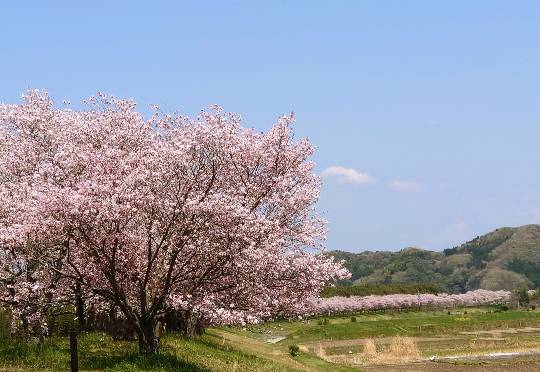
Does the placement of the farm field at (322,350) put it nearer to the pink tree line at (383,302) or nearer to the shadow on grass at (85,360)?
the shadow on grass at (85,360)

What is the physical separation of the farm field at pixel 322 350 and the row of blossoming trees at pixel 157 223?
1.86 metres

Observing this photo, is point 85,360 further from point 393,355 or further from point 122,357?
point 393,355

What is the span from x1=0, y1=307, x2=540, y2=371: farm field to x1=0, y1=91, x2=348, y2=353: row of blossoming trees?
1.86m

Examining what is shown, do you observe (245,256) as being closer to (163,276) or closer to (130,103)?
(163,276)

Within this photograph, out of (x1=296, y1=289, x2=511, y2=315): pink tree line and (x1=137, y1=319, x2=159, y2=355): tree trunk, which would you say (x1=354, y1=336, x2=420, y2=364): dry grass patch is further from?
(x1=296, y1=289, x2=511, y2=315): pink tree line

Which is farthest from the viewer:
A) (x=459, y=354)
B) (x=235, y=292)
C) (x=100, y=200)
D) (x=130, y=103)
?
(x=459, y=354)

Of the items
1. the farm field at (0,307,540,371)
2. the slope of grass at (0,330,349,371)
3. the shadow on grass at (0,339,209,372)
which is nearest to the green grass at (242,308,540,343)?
the farm field at (0,307,540,371)

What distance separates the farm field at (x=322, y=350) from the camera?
29.1 meters

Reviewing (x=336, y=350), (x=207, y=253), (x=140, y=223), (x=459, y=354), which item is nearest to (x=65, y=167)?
(x=140, y=223)

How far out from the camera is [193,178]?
2903 centimetres

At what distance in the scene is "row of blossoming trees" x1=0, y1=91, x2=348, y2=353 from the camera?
89.7ft

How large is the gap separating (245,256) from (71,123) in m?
13.6

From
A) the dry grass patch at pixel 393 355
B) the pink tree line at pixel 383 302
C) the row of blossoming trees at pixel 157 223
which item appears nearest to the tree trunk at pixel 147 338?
the row of blossoming trees at pixel 157 223

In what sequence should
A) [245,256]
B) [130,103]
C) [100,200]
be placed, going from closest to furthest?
[100,200] < [245,256] < [130,103]
